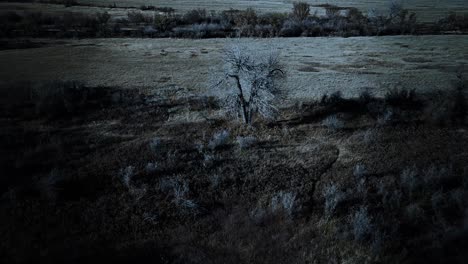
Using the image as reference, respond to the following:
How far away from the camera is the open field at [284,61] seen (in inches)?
880

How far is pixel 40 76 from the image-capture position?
22906 mm

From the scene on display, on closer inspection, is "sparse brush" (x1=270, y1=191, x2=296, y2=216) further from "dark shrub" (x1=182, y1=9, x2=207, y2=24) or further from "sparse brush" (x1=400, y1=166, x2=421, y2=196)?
"dark shrub" (x1=182, y1=9, x2=207, y2=24)

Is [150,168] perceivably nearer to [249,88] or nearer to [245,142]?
[245,142]

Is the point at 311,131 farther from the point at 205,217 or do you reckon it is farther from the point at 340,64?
the point at 340,64

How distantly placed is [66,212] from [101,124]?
21.9 feet

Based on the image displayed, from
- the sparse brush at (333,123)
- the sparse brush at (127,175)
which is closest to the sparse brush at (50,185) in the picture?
the sparse brush at (127,175)

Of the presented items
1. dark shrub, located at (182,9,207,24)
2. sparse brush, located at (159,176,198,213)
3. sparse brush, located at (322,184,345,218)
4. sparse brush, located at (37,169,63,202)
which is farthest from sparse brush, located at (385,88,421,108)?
dark shrub, located at (182,9,207,24)

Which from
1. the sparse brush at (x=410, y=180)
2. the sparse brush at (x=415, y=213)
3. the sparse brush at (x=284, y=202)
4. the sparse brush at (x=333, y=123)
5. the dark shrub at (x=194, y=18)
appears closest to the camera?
the sparse brush at (x=415, y=213)

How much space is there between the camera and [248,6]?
5719 centimetres

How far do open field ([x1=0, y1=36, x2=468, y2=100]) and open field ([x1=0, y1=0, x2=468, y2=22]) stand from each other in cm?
1691

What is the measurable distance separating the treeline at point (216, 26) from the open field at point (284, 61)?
273 centimetres

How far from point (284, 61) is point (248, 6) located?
32931mm

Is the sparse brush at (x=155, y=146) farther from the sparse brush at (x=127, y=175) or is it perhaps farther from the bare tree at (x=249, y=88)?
the bare tree at (x=249, y=88)

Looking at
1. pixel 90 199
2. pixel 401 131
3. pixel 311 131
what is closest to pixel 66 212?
pixel 90 199
